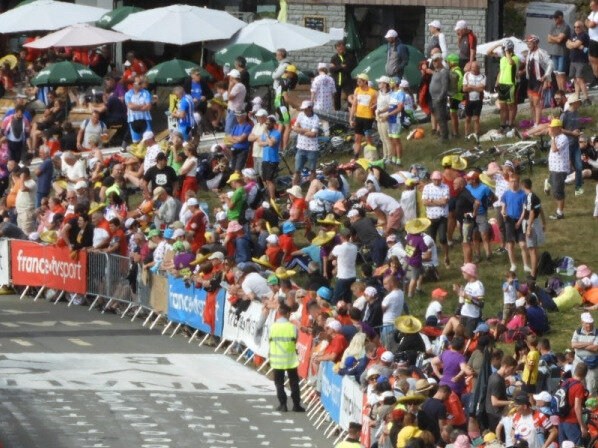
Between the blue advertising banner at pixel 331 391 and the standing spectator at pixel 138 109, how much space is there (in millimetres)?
14388

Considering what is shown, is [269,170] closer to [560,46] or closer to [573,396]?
[560,46]

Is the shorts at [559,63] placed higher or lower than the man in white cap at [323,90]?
higher

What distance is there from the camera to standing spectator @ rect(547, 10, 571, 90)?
117 feet

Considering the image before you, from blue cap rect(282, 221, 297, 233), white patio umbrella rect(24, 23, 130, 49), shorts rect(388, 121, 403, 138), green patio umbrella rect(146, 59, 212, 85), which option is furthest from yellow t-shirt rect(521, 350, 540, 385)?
white patio umbrella rect(24, 23, 130, 49)

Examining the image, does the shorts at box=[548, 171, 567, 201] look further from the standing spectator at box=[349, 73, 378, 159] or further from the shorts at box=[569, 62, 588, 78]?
the standing spectator at box=[349, 73, 378, 159]

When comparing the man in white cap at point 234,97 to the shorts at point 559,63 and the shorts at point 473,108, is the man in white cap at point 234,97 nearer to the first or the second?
the shorts at point 473,108

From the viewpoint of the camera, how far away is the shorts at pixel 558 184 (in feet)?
102

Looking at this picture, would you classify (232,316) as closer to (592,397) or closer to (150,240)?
(150,240)

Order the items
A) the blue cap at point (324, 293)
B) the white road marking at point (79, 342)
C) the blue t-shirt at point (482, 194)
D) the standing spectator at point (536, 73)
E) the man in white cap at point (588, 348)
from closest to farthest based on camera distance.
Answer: the man in white cap at point (588, 348)
the blue cap at point (324, 293)
the white road marking at point (79, 342)
the blue t-shirt at point (482, 194)
the standing spectator at point (536, 73)

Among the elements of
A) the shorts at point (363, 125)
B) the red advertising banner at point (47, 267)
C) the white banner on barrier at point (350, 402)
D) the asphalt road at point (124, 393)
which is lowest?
the asphalt road at point (124, 393)

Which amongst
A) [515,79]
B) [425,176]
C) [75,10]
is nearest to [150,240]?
[425,176]

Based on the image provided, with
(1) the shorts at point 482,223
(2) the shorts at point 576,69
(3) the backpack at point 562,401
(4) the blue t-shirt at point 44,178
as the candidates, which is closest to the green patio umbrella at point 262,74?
(4) the blue t-shirt at point 44,178

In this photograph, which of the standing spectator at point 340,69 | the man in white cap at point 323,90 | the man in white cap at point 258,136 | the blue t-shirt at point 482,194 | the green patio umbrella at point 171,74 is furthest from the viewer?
the green patio umbrella at point 171,74

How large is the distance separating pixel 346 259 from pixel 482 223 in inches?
116
